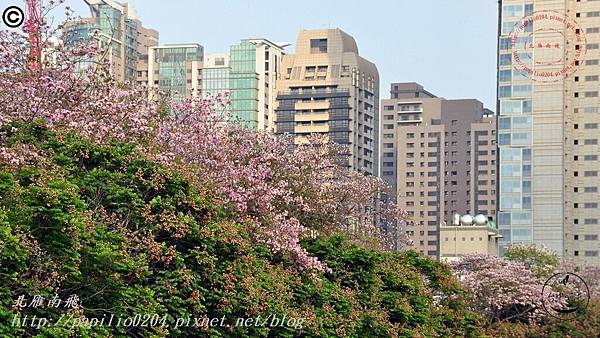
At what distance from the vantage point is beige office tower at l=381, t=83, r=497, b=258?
16150 centimetres

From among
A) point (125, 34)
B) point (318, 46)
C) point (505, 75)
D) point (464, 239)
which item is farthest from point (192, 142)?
point (318, 46)

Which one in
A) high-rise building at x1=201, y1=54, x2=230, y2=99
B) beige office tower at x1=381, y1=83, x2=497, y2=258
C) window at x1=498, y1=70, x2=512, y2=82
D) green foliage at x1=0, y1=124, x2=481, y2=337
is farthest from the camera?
beige office tower at x1=381, y1=83, x2=497, y2=258

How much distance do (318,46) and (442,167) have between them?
126 feet

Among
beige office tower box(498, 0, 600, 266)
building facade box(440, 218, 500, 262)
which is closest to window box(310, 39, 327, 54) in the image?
beige office tower box(498, 0, 600, 266)

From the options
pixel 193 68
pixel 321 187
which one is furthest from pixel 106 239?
pixel 193 68

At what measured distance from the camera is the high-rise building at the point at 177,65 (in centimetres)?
13075

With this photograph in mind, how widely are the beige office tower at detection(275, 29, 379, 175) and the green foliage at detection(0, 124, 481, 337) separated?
332ft

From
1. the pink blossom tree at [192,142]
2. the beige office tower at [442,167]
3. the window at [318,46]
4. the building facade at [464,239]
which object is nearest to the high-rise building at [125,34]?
the window at [318,46]

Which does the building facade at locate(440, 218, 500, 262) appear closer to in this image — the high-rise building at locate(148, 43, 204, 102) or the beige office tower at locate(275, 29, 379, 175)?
the beige office tower at locate(275, 29, 379, 175)

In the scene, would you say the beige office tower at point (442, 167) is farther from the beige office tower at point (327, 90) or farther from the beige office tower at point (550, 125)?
the beige office tower at point (550, 125)

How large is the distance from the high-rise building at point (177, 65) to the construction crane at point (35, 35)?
102007 mm

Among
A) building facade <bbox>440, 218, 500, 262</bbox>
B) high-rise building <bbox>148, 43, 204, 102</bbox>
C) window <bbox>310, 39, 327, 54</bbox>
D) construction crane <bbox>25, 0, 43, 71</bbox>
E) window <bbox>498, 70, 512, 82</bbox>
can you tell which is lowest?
building facade <bbox>440, 218, 500, 262</bbox>

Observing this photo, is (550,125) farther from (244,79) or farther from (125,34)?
(125,34)

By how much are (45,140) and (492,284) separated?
97.8 feet
